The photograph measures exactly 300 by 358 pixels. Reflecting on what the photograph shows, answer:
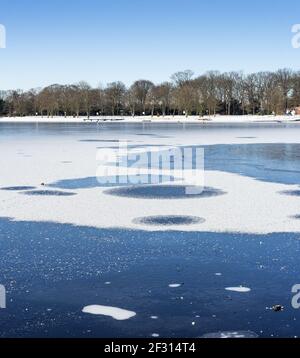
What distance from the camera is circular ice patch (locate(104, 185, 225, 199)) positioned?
1132 centimetres

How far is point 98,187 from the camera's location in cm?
1277

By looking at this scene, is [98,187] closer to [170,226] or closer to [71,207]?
[71,207]

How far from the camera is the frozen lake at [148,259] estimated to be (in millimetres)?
4691

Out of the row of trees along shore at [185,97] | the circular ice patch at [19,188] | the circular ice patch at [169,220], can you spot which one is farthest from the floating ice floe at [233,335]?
the row of trees along shore at [185,97]

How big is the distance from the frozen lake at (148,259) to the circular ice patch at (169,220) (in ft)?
0.05

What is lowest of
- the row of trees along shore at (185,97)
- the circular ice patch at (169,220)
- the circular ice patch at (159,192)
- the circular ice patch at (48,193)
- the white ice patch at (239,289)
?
the white ice patch at (239,289)

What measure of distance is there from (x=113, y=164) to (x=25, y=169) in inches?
123

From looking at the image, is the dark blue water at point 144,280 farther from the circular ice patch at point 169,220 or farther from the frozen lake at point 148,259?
the circular ice patch at point 169,220

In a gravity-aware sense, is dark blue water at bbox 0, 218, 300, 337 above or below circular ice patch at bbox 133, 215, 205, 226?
below

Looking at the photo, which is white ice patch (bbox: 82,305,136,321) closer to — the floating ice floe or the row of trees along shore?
the floating ice floe

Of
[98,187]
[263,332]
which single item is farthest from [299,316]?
[98,187]

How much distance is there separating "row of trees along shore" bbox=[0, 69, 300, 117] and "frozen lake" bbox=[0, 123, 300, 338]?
9916 centimetres

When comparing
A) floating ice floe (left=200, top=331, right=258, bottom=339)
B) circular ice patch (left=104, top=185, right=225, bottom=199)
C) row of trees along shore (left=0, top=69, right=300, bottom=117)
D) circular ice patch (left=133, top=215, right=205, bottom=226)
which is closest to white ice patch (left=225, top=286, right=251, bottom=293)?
floating ice floe (left=200, top=331, right=258, bottom=339)
